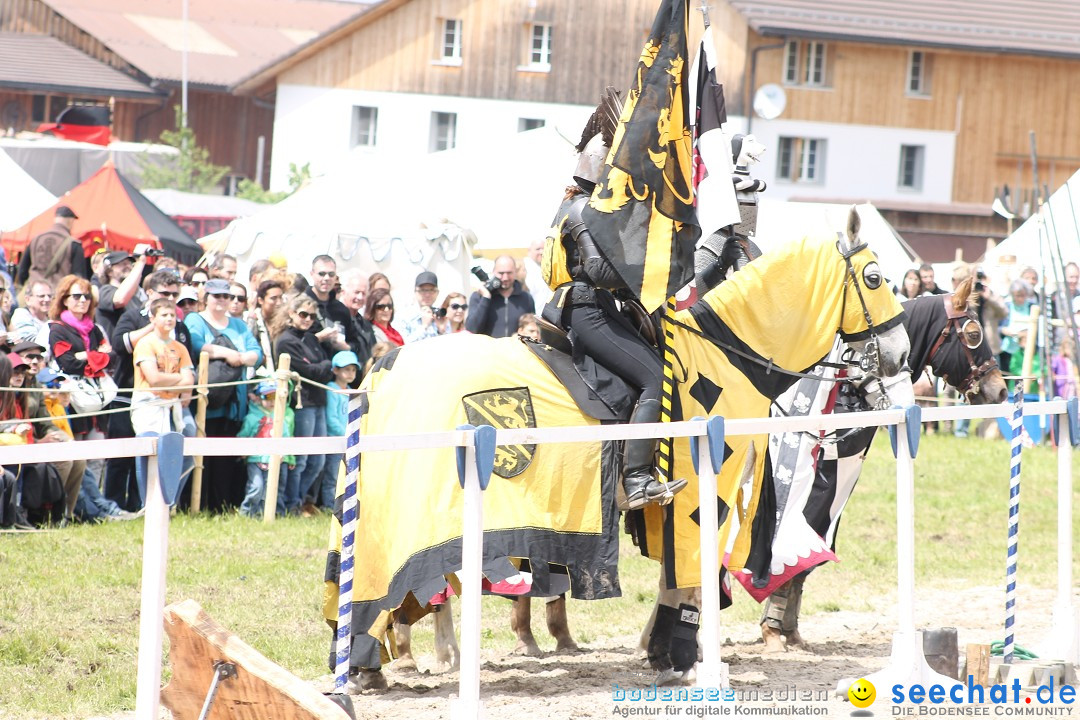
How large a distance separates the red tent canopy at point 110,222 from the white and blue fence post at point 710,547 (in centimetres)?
1242

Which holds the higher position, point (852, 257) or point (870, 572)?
point (852, 257)

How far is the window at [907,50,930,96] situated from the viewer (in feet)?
131

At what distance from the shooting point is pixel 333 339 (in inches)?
433

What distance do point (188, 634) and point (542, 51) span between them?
36926mm

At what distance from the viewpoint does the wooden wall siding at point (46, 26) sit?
1891 inches

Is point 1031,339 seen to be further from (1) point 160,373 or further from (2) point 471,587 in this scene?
(2) point 471,587

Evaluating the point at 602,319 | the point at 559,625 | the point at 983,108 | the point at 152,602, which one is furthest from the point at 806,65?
the point at 152,602

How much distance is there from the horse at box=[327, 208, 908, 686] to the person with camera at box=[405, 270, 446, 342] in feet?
17.9

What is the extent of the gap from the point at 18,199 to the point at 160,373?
349 inches

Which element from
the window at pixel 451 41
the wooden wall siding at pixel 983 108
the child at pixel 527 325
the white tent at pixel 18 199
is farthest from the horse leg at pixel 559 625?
the window at pixel 451 41

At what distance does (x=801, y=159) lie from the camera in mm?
39688

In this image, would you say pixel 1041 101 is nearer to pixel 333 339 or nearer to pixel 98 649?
pixel 333 339

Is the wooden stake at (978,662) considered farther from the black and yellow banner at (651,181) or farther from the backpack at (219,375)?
the backpack at (219,375)

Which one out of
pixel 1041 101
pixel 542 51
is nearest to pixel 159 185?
pixel 542 51
